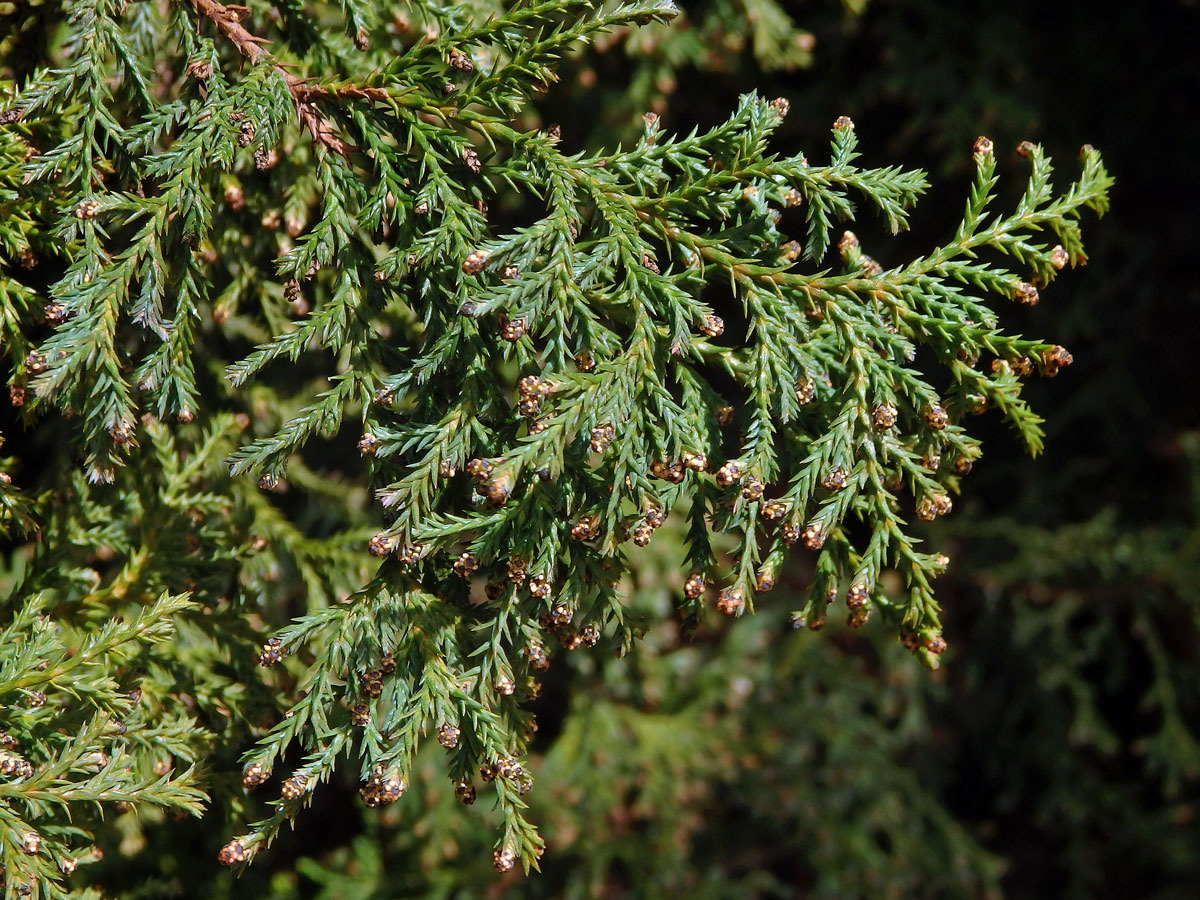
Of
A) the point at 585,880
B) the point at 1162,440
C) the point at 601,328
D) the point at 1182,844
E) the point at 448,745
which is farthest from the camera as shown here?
the point at 1162,440

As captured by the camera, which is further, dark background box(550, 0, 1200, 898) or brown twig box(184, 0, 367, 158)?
dark background box(550, 0, 1200, 898)

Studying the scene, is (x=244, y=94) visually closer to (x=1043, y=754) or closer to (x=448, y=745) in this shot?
(x=448, y=745)

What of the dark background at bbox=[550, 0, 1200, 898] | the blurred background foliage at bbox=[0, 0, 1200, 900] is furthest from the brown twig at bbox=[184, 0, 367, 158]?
the dark background at bbox=[550, 0, 1200, 898]

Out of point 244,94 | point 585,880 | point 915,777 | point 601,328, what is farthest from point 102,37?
point 915,777

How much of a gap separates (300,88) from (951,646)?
3.47 meters

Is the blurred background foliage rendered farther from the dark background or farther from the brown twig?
the brown twig

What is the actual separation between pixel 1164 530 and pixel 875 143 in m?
1.78

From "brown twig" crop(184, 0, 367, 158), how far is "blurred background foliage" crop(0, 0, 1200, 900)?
4.29ft

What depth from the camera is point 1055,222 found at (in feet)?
4.83

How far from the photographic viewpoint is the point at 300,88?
1.45 meters

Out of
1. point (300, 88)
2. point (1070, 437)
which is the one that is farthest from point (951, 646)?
point (300, 88)

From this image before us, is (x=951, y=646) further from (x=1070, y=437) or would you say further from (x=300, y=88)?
(x=300, y=88)

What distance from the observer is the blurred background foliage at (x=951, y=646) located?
3018 mm

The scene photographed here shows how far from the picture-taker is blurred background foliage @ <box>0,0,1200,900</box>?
3.02 m
